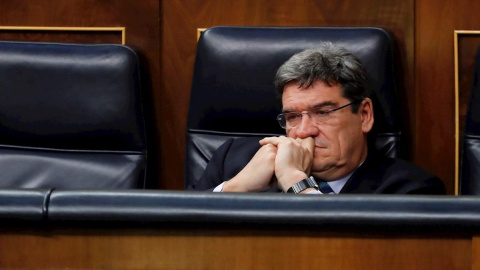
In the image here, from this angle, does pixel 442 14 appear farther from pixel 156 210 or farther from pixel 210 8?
pixel 156 210

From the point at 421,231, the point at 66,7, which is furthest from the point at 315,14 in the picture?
the point at 421,231

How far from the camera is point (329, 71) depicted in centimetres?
186

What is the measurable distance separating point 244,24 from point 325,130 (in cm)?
53

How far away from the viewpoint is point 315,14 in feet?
7.24

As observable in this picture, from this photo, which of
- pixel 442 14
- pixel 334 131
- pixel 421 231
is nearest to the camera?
pixel 421 231

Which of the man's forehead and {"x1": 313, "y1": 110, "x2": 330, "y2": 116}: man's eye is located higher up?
the man's forehead

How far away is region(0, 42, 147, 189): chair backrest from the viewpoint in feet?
6.63

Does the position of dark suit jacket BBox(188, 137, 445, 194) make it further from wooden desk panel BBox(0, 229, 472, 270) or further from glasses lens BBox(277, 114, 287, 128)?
wooden desk panel BBox(0, 229, 472, 270)

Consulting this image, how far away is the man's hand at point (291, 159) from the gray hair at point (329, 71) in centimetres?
15

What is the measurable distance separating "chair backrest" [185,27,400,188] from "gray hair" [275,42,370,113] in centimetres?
7

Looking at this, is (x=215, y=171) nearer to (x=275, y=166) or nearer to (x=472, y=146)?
(x=275, y=166)

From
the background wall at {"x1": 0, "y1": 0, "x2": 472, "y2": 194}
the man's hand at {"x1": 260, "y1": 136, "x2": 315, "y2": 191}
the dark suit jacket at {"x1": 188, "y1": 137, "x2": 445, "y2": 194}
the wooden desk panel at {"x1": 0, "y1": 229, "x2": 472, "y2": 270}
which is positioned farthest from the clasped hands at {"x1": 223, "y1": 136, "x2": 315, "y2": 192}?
the wooden desk panel at {"x1": 0, "y1": 229, "x2": 472, "y2": 270}

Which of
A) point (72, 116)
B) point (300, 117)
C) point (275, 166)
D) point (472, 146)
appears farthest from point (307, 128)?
point (72, 116)

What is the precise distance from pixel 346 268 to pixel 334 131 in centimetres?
91
